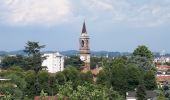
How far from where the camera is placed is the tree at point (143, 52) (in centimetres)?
9638

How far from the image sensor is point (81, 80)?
72500 millimetres

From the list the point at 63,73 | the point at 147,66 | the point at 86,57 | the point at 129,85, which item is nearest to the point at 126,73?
the point at 129,85

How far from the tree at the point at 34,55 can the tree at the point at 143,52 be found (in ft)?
44.2

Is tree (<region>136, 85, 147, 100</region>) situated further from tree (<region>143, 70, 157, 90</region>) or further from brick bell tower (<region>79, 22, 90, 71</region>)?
brick bell tower (<region>79, 22, 90, 71</region>)

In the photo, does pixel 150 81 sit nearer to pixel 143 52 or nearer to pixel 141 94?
pixel 141 94

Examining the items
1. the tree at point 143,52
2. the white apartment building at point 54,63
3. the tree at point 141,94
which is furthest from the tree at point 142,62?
the white apartment building at point 54,63

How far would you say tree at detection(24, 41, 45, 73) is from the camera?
95.8m

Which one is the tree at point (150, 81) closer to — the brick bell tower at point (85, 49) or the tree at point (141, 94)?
the tree at point (141, 94)

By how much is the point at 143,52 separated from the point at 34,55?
50.6 feet

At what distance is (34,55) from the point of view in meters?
98.0

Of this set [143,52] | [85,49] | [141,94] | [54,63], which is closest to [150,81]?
[141,94]

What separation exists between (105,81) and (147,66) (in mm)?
19269

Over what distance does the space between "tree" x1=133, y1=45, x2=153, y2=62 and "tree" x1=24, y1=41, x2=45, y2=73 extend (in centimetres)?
1348

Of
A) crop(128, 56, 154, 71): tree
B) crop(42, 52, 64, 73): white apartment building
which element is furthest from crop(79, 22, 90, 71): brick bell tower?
crop(128, 56, 154, 71): tree
